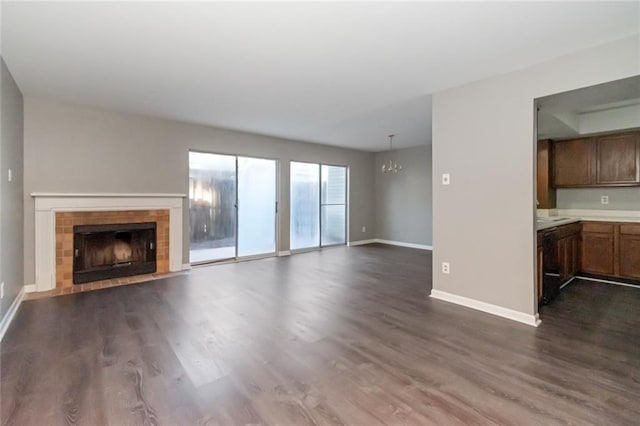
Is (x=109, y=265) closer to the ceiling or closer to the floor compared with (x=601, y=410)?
closer to the ceiling

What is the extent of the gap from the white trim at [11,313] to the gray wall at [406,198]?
7.00 meters

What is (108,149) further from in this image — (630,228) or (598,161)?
(630,228)

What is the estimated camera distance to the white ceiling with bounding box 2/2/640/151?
6.78 ft

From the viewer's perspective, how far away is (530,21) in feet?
7.10

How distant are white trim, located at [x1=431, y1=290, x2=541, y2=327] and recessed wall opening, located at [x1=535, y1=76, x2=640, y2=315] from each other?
66cm

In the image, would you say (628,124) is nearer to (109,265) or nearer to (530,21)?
(530,21)

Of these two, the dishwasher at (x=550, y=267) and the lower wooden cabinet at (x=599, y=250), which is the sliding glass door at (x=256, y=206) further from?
the lower wooden cabinet at (x=599, y=250)

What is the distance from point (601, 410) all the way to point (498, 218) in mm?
1781

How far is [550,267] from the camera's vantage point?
11.3 feet

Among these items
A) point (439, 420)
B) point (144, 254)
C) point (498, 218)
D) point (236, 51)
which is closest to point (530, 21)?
point (498, 218)

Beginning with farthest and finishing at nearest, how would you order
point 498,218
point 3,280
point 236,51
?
point 498,218
point 3,280
point 236,51

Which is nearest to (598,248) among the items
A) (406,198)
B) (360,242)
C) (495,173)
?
(495,173)

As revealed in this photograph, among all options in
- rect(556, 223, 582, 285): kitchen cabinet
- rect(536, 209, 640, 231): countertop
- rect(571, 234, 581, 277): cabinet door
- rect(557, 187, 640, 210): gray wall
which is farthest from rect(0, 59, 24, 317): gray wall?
rect(557, 187, 640, 210): gray wall

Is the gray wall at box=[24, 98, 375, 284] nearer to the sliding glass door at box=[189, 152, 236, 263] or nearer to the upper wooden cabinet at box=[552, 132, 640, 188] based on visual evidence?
the sliding glass door at box=[189, 152, 236, 263]
